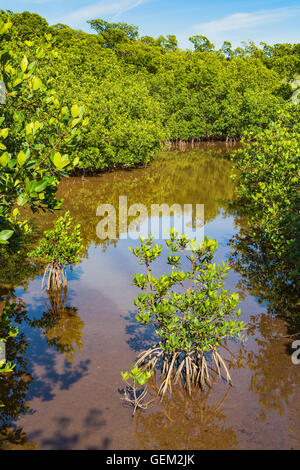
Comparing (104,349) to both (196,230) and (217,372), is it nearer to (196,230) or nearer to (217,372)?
(217,372)

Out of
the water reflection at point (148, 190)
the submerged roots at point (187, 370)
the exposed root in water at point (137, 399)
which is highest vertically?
the water reflection at point (148, 190)

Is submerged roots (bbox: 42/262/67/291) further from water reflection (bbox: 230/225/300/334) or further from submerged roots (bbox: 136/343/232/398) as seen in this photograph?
water reflection (bbox: 230/225/300/334)

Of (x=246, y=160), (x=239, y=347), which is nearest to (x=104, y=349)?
(x=239, y=347)

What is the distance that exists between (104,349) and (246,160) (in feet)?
49.5

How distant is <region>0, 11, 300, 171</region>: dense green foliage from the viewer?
29.9 m

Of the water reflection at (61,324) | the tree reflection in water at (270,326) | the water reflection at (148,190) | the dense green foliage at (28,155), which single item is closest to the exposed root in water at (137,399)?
the water reflection at (61,324)

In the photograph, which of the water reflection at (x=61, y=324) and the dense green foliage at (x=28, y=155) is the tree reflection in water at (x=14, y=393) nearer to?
the water reflection at (x=61, y=324)

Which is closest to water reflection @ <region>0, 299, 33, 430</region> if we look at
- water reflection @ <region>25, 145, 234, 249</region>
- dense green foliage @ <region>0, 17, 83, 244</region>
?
dense green foliage @ <region>0, 17, 83, 244</region>

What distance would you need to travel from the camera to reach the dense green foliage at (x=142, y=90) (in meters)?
29.9

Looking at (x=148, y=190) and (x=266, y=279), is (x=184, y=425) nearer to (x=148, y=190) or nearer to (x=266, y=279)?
(x=266, y=279)

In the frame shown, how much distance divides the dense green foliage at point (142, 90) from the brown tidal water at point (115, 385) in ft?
46.3

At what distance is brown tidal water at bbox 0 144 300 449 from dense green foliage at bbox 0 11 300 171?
1410 cm

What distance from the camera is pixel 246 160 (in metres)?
21.2
